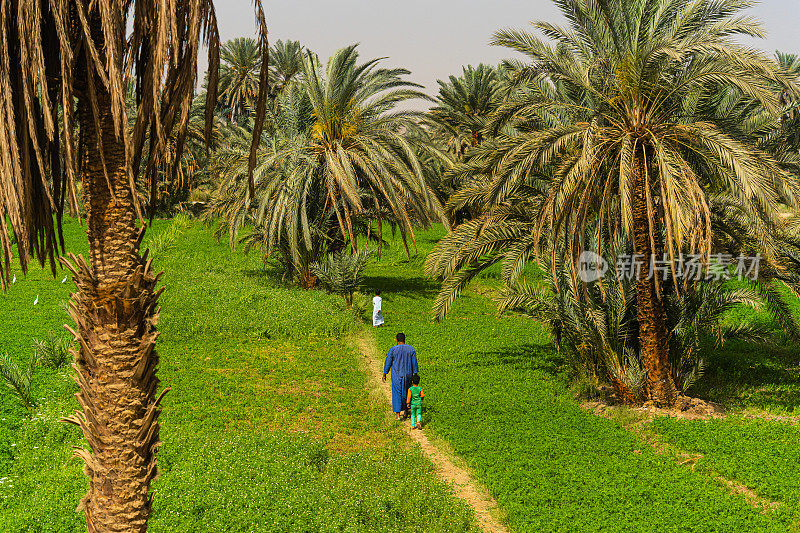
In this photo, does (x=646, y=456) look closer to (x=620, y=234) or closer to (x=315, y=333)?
(x=620, y=234)

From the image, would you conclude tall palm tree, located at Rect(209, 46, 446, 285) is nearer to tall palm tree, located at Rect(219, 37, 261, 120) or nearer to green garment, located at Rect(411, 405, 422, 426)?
green garment, located at Rect(411, 405, 422, 426)

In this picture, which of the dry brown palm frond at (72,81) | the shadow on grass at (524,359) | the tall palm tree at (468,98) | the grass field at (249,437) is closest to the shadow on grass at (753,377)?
the shadow on grass at (524,359)

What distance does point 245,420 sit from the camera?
36.5 feet

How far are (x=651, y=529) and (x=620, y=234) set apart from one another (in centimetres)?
643

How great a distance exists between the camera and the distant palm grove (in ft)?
14.5

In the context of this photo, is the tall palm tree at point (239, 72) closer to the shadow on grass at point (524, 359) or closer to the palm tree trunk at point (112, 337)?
the shadow on grass at point (524, 359)

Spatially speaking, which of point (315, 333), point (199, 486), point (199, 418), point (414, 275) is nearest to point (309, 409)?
point (199, 418)

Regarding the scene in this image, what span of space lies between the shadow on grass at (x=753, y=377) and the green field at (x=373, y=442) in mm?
56

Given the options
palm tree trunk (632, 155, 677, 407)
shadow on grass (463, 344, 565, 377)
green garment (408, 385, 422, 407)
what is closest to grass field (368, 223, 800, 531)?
shadow on grass (463, 344, 565, 377)

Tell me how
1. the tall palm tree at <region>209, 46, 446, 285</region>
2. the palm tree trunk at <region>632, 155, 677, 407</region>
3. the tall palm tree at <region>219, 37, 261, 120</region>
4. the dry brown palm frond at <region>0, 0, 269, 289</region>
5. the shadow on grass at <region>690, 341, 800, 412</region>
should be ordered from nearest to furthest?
1. the dry brown palm frond at <region>0, 0, 269, 289</region>
2. the palm tree trunk at <region>632, 155, 677, 407</region>
3. the shadow on grass at <region>690, 341, 800, 412</region>
4. the tall palm tree at <region>209, 46, 446, 285</region>
5. the tall palm tree at <region>219, 37, 261, 120</region>

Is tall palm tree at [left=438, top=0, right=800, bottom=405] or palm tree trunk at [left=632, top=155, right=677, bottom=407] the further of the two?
palm tree trunk at [left=632, top=155, right=677, bottom=407]

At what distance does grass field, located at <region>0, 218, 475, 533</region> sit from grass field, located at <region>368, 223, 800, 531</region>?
979 mm

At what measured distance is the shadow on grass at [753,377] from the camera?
12.2 meters

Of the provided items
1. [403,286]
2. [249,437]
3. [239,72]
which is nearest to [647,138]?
[249,437]
